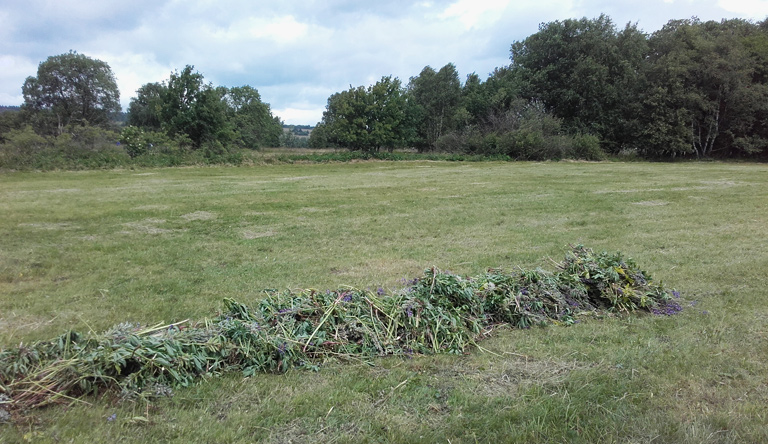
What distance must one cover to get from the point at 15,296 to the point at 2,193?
35.6 ft

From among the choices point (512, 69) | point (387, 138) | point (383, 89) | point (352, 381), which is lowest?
point (352, 381)

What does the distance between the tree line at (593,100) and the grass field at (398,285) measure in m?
23.5

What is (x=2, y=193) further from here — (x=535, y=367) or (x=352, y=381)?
(x=535, y=367)

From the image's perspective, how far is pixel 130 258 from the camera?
5809 mm

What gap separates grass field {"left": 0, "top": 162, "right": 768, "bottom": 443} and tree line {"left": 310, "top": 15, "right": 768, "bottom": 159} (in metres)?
23.5

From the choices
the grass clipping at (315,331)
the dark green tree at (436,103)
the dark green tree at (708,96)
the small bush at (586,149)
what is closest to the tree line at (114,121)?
the dark green tree at (436,103)

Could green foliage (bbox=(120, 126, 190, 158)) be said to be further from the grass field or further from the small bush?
the small bush

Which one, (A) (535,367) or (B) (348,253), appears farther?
(B) (348,253)

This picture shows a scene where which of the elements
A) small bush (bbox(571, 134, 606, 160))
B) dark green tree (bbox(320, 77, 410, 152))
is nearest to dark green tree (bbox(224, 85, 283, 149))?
dark green tree (bbox(320, 77, 410, 152))

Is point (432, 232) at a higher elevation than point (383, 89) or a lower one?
lower

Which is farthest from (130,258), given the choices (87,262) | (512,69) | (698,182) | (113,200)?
(512,69)

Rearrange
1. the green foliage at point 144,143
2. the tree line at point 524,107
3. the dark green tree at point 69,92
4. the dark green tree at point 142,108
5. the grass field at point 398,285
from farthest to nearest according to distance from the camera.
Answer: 1. the dark green tree at point 142,108
2. the dark green tree at point 69,92
3. the tree line at point 524,107
4. the green foliage at point 144,143
5. the grass field at point 398,285

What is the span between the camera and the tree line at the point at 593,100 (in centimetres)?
2995

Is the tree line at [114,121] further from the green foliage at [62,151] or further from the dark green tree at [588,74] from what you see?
the dark green tree at [588,74]
